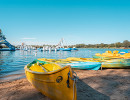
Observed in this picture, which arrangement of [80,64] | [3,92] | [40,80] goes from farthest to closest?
[80,64] < [3,92] < [40,80]

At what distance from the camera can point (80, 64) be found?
36.6ft

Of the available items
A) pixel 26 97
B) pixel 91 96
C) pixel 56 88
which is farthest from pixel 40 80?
pixel 91 96

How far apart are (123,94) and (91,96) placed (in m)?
1.66

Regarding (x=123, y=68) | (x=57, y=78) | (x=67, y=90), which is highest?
(x=57, y=78)

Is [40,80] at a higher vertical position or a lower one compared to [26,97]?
higher

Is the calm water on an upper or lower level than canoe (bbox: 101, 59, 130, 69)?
lower

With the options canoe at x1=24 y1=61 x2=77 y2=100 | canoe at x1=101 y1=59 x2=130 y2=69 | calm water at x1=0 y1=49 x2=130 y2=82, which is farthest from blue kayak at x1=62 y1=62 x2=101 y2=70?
canoe at x1=24 y1=61 x2=77 y2=100

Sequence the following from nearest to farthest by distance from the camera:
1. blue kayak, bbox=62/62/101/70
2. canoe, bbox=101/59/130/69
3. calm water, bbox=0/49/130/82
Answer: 1. calm water, bbox=0/49/130/82
2. blue kayak, bbox=62/62/101/70
3. canoe, bbox=101/59/130/69

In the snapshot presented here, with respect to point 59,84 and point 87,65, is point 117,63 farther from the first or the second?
point 59,84

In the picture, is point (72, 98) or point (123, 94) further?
point (123, 94)

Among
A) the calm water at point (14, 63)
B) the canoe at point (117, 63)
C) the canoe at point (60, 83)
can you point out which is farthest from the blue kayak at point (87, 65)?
the canoe at point (60, 83)

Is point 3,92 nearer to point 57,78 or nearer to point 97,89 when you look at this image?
point 57,78

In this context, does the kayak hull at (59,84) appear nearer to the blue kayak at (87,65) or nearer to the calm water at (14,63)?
the calm water at (14,63)

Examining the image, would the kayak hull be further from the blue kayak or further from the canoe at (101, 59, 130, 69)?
the canoe at (101, 59, 130, 69)
